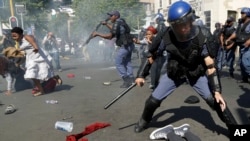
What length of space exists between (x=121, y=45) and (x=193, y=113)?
2971 millimetres

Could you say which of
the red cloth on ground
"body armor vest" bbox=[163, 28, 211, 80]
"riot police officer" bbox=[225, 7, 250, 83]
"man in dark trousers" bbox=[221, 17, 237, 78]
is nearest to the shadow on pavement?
the red cloth on ground

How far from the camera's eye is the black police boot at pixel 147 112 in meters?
4.09

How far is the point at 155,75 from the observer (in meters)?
6.91

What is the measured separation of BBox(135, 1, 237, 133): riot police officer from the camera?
3594 mm

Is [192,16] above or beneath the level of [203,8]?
above

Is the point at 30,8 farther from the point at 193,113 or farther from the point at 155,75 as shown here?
the point at 193,113

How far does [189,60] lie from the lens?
3791 millimetres

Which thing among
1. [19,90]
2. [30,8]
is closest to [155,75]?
[19,90]

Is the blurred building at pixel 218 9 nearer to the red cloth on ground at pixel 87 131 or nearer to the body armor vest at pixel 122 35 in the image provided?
the body armor vest at pixel 122 35

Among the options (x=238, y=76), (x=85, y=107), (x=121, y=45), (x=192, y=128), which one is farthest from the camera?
(x=238, y=76)

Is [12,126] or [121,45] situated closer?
[12,126]

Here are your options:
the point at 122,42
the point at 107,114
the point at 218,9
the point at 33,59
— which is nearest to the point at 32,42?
the point at 33,59

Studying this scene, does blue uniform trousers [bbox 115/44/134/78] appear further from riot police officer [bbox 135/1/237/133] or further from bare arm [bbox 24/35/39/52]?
riot police officer [bbox 135/1/237/133]

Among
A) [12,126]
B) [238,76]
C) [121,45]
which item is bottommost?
[238,76]
